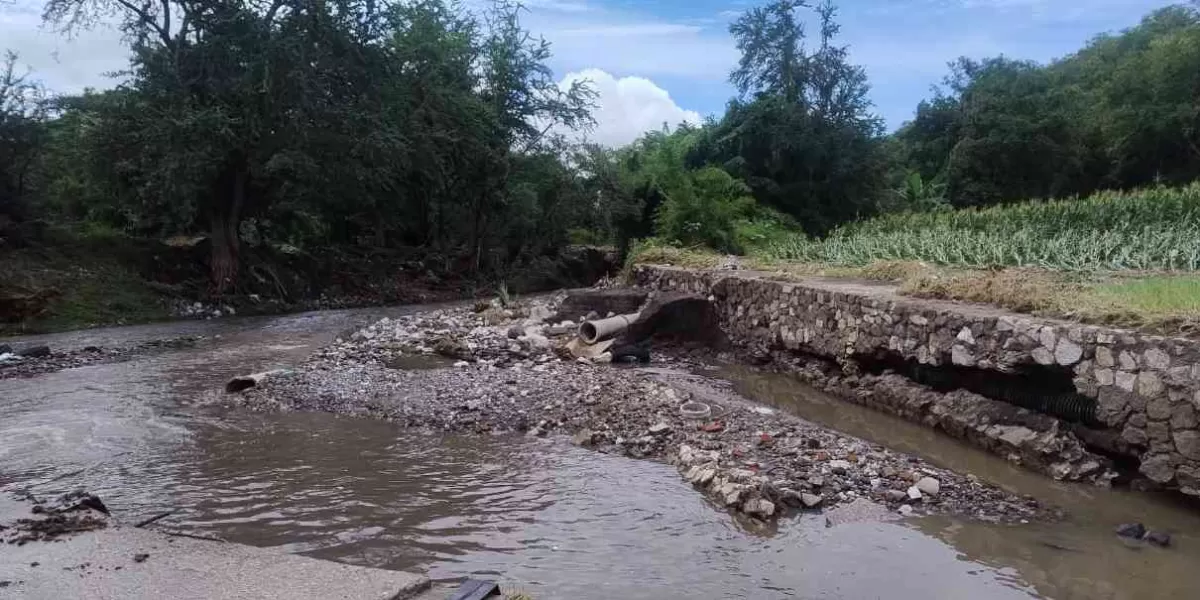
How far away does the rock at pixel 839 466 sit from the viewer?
643 centimetres

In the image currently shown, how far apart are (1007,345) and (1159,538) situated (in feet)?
8.42

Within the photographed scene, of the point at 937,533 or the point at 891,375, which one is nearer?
the point at 937,533

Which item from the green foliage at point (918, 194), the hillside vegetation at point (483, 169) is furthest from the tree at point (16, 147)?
the green foliage at point (918, 194)

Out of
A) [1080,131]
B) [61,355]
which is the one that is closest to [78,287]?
[61,355]

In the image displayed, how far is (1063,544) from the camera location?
17.6 ft

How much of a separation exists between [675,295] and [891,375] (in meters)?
4.57

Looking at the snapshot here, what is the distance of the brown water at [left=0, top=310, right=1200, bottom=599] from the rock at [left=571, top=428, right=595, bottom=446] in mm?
122

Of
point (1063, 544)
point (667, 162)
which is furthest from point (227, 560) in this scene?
point (667, 162)

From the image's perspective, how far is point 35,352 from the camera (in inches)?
500

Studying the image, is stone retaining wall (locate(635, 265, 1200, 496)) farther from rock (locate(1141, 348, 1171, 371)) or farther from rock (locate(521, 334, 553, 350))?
rock (locate(521, 334, 553, 350))

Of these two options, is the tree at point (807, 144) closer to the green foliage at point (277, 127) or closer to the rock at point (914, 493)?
the green foliage at point (277, 127)

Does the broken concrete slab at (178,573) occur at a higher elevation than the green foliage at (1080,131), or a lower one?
lower

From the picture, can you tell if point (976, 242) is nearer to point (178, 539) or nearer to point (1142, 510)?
point (1142, 510)

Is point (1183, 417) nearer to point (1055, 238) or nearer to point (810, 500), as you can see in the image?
point (810, 500)
